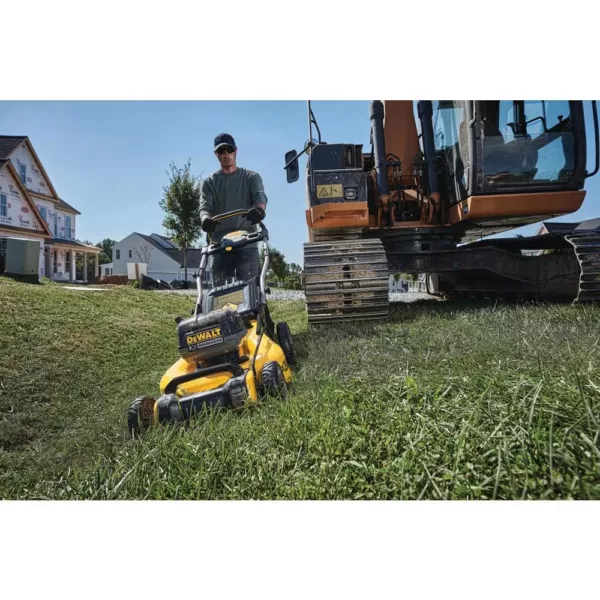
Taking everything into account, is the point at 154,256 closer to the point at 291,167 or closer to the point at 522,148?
the point at 291,167

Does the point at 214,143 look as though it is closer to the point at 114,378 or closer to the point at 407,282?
the point at 114,378

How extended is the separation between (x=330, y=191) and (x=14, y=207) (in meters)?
2.63

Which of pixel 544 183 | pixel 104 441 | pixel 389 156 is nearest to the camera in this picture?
pixel 104 441

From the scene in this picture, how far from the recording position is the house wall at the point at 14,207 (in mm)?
2449

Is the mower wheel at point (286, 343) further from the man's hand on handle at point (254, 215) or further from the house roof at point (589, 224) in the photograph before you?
the house roof at point (589, 224)

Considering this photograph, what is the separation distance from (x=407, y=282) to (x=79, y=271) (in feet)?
19.2

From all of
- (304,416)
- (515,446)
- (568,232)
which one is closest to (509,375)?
(515,446)

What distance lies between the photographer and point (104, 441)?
2.25 metres

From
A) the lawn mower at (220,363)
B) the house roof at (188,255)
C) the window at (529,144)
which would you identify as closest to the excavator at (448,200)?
the window at (529,144)

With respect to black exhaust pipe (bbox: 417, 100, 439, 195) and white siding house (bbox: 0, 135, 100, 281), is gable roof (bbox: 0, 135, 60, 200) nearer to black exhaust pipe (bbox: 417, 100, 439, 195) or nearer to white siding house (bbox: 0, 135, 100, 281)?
white siding house (bbox: 0, 135, 100, 281)

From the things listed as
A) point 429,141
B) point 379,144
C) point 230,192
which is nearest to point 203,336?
point 230,192

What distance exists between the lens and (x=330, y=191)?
4.23 meters

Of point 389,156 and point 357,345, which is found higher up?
point 389,156

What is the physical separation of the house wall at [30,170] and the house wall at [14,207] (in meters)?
0.07
